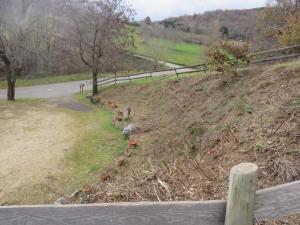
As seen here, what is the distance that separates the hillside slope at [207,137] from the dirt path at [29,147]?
213cm

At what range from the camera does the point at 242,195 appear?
2.28m

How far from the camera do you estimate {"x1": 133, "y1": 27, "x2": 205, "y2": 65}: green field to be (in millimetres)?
44938

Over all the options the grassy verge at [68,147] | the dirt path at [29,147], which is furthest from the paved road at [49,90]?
the dirt path at [29,147]

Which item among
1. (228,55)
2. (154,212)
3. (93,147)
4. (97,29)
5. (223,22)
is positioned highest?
(223,22)

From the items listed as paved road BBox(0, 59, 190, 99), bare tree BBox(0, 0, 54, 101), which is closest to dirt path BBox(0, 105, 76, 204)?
bare tree BBox(0, 0, 54, 101)

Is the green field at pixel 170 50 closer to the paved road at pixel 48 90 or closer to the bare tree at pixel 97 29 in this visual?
the paved road at pixel 48 90

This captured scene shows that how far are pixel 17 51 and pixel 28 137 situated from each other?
31.5 feet

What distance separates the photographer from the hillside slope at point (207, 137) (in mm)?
4539

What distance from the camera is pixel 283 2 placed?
28.0 m

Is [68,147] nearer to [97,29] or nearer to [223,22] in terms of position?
[97,29]

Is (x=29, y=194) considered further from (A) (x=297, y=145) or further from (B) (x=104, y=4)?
(B) (x=104, y=4)

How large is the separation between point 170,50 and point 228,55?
34.1 meters

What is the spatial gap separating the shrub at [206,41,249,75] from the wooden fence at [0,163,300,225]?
1287 cm

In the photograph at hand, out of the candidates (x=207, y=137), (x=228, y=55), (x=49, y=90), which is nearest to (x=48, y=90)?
(x=49, y=90)
